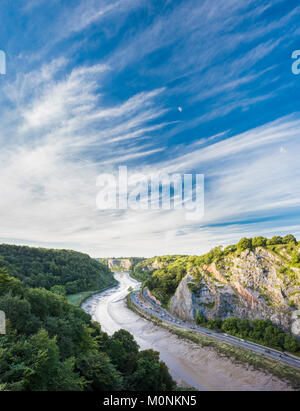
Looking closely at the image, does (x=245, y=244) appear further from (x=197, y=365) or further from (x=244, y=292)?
(x=197, y=365)

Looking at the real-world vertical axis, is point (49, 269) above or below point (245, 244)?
below

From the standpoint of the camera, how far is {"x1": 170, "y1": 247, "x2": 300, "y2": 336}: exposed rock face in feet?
127

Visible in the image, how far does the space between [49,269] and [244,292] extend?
81709 mm

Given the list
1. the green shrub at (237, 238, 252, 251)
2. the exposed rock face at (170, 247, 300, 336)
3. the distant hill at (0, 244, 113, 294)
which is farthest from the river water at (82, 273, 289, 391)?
the distant hill at (0, 244, 113, 294)

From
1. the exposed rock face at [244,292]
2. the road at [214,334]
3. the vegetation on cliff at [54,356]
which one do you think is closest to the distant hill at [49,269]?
the road at [214,334]

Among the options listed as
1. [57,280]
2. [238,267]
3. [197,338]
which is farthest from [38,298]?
[57,280]

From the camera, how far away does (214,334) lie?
1650 inches

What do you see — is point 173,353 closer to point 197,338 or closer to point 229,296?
point 197,338

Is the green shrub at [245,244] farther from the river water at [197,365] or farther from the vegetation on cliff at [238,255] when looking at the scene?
the river water at [197,365]

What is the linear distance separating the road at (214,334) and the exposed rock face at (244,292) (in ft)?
10.7

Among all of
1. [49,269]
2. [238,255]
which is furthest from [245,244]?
[49,269]

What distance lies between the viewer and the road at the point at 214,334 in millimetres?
31586

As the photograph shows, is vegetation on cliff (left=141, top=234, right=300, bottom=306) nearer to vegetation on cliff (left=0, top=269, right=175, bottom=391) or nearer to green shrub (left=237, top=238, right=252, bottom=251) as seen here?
green shrub (left=237, top=238, right=252, bottom=251)
